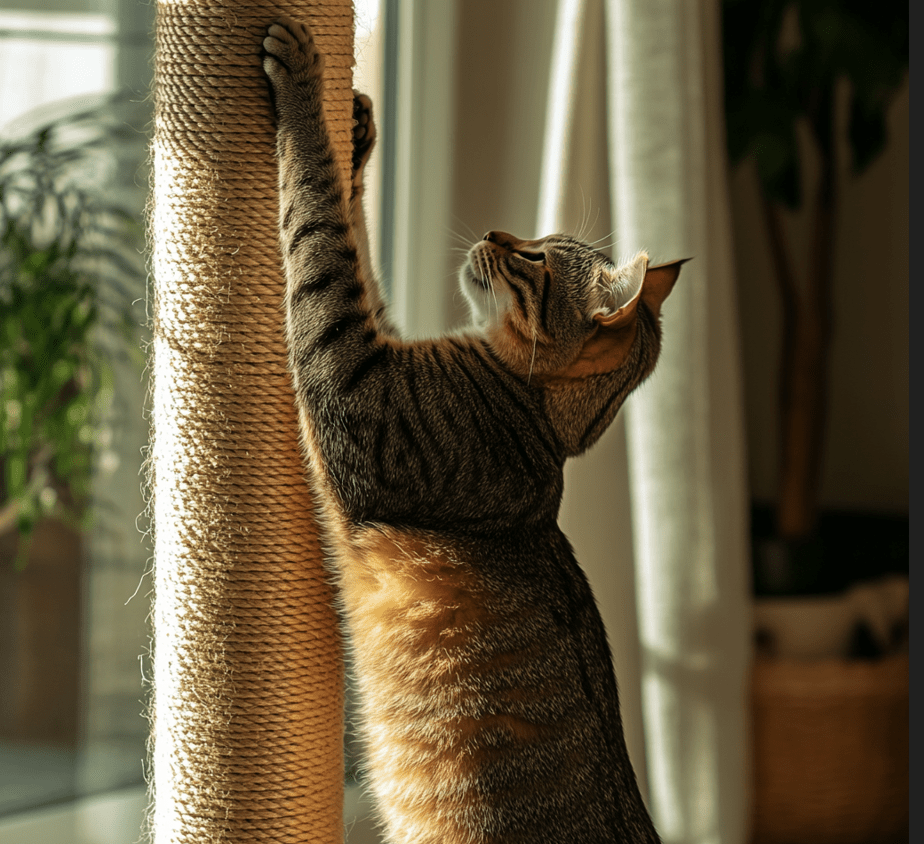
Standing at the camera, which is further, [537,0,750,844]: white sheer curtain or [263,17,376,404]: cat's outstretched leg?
[537,0,750,844]: white sheer curtain

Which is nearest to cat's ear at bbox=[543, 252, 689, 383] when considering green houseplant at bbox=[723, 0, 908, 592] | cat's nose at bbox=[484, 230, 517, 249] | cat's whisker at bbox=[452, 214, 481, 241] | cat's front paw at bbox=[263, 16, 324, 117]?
cat's nose at bbox=[484, 230, 517, 249]

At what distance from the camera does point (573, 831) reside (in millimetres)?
915

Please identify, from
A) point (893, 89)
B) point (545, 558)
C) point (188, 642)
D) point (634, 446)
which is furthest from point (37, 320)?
point (893, 89)

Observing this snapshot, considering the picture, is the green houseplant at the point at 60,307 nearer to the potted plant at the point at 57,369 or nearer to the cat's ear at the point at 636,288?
the potted plant at the point at 57,369

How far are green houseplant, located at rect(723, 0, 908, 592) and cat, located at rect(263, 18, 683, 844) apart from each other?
105 cm

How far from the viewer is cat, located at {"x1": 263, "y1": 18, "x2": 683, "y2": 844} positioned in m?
0.89

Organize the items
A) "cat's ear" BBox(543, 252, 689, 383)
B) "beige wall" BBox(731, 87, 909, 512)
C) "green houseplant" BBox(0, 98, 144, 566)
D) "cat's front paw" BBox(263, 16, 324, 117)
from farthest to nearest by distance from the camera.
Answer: "beige wall" BBox(731, 87, 909, 512) → "green houseplant" BBox(0, 98, 144, 566) → "cat's ear" BBox(543, 252, 689, 383) → "cat's front paw" BBox(263, 16, 324, 117)

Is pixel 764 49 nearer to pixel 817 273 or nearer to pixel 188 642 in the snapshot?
pixel 817 273

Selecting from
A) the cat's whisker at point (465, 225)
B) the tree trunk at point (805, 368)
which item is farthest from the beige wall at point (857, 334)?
the cat's whisker at point (465, 225)

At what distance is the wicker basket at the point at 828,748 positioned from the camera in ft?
6.16

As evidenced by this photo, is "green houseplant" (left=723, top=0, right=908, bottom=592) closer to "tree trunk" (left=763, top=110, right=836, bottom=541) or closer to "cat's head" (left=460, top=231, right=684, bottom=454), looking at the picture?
"tree trunk" (left=763, top=110, right=836, bottom=541)

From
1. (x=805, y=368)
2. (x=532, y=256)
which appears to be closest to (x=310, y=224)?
(x=532, y=256)

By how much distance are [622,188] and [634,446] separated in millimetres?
423

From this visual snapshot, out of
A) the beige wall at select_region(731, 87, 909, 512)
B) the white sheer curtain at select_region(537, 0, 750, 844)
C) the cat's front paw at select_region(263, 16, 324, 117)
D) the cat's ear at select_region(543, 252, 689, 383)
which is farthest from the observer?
the beige wall at select_region(731, 87, 909, 512)
